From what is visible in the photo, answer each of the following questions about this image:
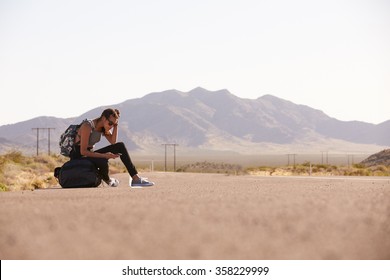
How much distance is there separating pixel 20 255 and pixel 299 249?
1322 mm

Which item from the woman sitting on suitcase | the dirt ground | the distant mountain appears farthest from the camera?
the distant mountain

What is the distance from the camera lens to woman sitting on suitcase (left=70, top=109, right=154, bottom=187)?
762 cm

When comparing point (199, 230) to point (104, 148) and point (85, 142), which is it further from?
point (104, 148)

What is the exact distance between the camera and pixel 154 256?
2.53 m

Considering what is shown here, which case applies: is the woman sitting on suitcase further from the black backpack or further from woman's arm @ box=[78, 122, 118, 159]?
the black backpack

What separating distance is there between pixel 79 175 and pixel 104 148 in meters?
0.60

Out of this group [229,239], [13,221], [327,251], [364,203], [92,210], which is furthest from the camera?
[364,203]

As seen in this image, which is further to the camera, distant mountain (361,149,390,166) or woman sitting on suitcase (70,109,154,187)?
distant mountain (361,149,390,166)

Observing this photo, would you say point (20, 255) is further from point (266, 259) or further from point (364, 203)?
point (364, 203)

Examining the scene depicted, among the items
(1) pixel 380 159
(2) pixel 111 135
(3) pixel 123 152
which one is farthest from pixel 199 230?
(1) pixel 380 159

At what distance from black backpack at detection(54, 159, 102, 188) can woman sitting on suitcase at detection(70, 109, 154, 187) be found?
104mm

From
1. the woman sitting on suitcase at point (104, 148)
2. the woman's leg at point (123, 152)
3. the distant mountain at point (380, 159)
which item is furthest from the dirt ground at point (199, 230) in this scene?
the distant mountain at point (380, 159)

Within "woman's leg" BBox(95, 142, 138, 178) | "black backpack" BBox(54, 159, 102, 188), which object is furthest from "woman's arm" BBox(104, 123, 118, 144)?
"black backpack" BBox(54, 159, 102, 188)
